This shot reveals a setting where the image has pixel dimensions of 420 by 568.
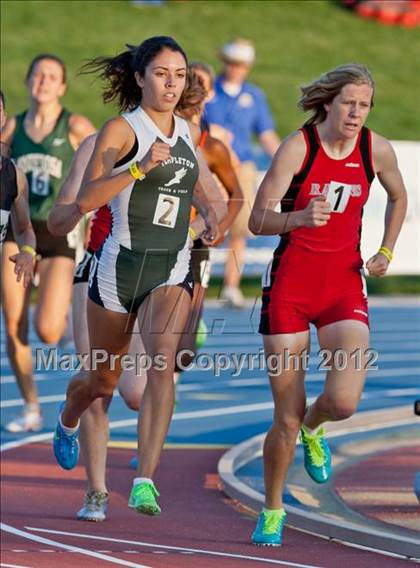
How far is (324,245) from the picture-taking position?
7.57m

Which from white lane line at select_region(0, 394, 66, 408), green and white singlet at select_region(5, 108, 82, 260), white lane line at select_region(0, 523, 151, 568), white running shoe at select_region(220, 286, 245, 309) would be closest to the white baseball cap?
white running shoe at select_region(220, 286, 245, 309)

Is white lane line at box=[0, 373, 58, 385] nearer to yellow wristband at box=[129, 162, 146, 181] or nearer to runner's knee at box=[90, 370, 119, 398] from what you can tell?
runner's knee at box=[90, 370, 119, 398]

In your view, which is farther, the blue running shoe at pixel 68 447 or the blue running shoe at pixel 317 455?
the blue running shoe at pixel 68 447

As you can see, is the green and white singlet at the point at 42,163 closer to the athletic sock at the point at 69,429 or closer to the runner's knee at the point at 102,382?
the athletic sock at the point at 69,429

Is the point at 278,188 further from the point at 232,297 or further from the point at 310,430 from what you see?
the point at 232,297

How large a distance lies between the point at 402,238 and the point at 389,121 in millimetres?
15855

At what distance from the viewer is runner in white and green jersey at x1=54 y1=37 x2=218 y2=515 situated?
722 cm

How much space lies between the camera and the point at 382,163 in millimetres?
7676

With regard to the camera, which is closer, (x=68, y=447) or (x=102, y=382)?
(x=102, y=382)

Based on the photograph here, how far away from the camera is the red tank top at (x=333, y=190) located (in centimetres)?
747

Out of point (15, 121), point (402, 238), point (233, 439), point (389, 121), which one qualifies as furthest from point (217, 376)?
point (389, 121)

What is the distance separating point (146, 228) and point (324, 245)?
0.84m

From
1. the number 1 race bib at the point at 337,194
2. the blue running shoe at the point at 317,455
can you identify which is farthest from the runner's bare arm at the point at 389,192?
the blue running shoe at the point at 317,455

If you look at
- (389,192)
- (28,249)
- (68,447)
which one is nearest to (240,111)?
(28,249)
